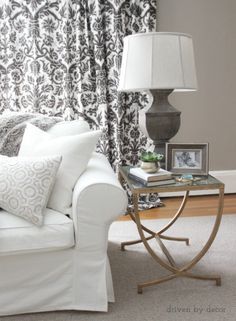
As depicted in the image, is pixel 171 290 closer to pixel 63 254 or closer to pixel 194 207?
pixel 63 254

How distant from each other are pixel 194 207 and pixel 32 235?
2068mm

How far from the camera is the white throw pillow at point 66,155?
6.55 feet

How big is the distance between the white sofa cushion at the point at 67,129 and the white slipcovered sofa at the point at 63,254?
0.58 meters

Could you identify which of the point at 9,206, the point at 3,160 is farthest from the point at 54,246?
the point at 3,160

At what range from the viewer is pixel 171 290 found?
2.12 metres

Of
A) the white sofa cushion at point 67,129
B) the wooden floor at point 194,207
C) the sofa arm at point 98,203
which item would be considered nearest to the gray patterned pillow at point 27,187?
the sofa arm at point 98,203

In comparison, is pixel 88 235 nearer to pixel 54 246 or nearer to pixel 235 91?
pixel 54 246

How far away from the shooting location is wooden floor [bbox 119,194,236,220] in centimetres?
339

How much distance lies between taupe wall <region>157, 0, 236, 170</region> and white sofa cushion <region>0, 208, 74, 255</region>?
7.20ft

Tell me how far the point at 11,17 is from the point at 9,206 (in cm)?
200

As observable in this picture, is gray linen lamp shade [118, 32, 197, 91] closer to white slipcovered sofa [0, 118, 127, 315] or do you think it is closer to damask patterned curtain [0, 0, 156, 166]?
white slipcovered sofa [0, 118, 127, 315]

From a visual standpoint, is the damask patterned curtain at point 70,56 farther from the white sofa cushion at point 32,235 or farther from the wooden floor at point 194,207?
the white sofa cushion at point 32,235

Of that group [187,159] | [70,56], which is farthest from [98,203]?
[70,56]

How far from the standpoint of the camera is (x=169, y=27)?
3.64m
